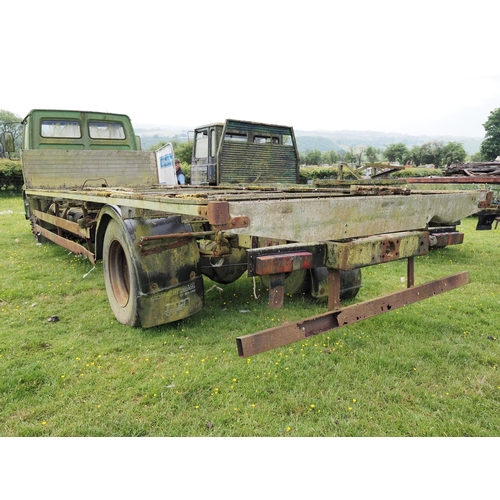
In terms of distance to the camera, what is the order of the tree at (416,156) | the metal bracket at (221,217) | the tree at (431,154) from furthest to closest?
the tree at (416,156), the tree at (431,154), the metal bracket at (221,217)

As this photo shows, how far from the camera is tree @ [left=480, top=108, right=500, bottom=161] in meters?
49.4

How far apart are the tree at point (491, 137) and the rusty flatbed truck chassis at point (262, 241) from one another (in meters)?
53.5

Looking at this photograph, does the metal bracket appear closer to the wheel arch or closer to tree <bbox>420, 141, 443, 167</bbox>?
the wheel arch

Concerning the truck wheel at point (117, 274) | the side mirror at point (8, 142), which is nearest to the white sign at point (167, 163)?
the side mirror at point (8, 142)

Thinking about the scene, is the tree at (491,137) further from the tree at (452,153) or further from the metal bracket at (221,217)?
the metal bracket at (221,217)

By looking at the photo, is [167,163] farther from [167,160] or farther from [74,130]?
[74,130]

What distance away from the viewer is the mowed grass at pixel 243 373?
2371mm

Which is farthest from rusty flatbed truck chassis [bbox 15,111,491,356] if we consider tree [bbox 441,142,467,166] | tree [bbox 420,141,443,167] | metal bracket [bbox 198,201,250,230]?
tree [bbox 420,141,443,167]

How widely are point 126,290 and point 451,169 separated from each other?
12.3 metres

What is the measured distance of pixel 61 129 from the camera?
7660mm

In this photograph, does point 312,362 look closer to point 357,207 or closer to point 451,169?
point 357,207

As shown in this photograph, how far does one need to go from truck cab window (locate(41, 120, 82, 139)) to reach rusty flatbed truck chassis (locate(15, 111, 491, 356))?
2.95 m

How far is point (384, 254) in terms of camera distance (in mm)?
2473

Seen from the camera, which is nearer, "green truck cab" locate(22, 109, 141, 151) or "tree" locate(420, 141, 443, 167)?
"green truck cab" locate(22, 109, 141, 151)
